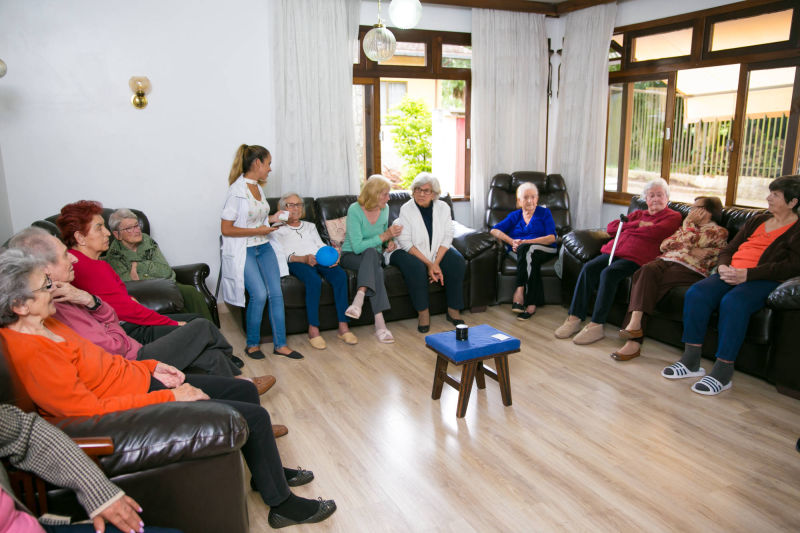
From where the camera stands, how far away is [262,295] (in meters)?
3.72

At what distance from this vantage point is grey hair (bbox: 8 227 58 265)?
6.52 ft

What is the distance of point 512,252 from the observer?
464cm

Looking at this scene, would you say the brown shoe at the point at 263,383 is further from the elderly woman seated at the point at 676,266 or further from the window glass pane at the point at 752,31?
the window glass pane at the point at 752,31

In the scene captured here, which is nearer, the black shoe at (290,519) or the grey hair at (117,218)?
the black shoe at (290,519)

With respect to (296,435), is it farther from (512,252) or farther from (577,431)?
(512,252)

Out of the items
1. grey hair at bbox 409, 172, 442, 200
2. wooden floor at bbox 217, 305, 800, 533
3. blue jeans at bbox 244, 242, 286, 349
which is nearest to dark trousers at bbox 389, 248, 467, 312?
grey hair at bbox 409, 172, 442, 200

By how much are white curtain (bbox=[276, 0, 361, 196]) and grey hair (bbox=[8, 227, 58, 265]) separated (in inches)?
112

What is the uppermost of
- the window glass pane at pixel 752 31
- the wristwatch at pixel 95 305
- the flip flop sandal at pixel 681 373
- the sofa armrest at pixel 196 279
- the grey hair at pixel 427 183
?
the window glass pane at pixel 752 31

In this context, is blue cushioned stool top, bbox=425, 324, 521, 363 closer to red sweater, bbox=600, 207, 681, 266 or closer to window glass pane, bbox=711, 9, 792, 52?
red sweater, bbox=600, 207, 681, 266

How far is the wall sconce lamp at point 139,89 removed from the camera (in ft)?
13.8

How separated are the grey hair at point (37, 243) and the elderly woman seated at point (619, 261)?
3163 millimetres

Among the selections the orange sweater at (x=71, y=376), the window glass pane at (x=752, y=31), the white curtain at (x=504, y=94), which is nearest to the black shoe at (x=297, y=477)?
the orange sweater at (x=71, y=376)

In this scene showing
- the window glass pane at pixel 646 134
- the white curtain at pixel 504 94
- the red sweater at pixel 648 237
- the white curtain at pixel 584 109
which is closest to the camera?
the red sweater at pixel 648 237

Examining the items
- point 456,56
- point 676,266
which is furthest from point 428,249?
point 456,56
